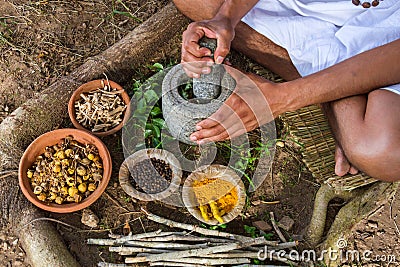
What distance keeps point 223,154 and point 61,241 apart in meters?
1.07

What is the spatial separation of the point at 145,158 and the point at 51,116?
65cm

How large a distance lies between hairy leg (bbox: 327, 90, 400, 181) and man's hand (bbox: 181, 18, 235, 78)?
72cm

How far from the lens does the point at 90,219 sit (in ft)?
9.29

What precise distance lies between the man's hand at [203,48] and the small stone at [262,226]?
0.92 meters

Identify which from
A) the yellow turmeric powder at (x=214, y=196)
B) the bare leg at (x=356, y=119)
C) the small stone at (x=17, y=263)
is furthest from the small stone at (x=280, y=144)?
the small stone at (x=17, y=263)

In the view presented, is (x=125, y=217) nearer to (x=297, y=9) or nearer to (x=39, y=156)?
(x=39, y=156)

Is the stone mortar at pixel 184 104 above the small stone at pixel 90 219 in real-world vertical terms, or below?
above

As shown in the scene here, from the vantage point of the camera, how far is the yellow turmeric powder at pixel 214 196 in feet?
9.32

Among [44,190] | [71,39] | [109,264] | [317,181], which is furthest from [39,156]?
[317,181]

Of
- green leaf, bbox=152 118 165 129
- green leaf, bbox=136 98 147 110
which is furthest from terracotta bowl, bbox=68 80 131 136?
green leaf, bbox=152 118 165 129

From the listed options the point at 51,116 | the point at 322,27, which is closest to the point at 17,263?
the point at 51,116

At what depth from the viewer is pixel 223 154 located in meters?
3.10

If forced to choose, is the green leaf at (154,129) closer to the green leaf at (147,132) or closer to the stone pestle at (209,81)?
the green leaf at (147,132)

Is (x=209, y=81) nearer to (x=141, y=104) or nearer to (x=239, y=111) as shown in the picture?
(x=239, y=111)
